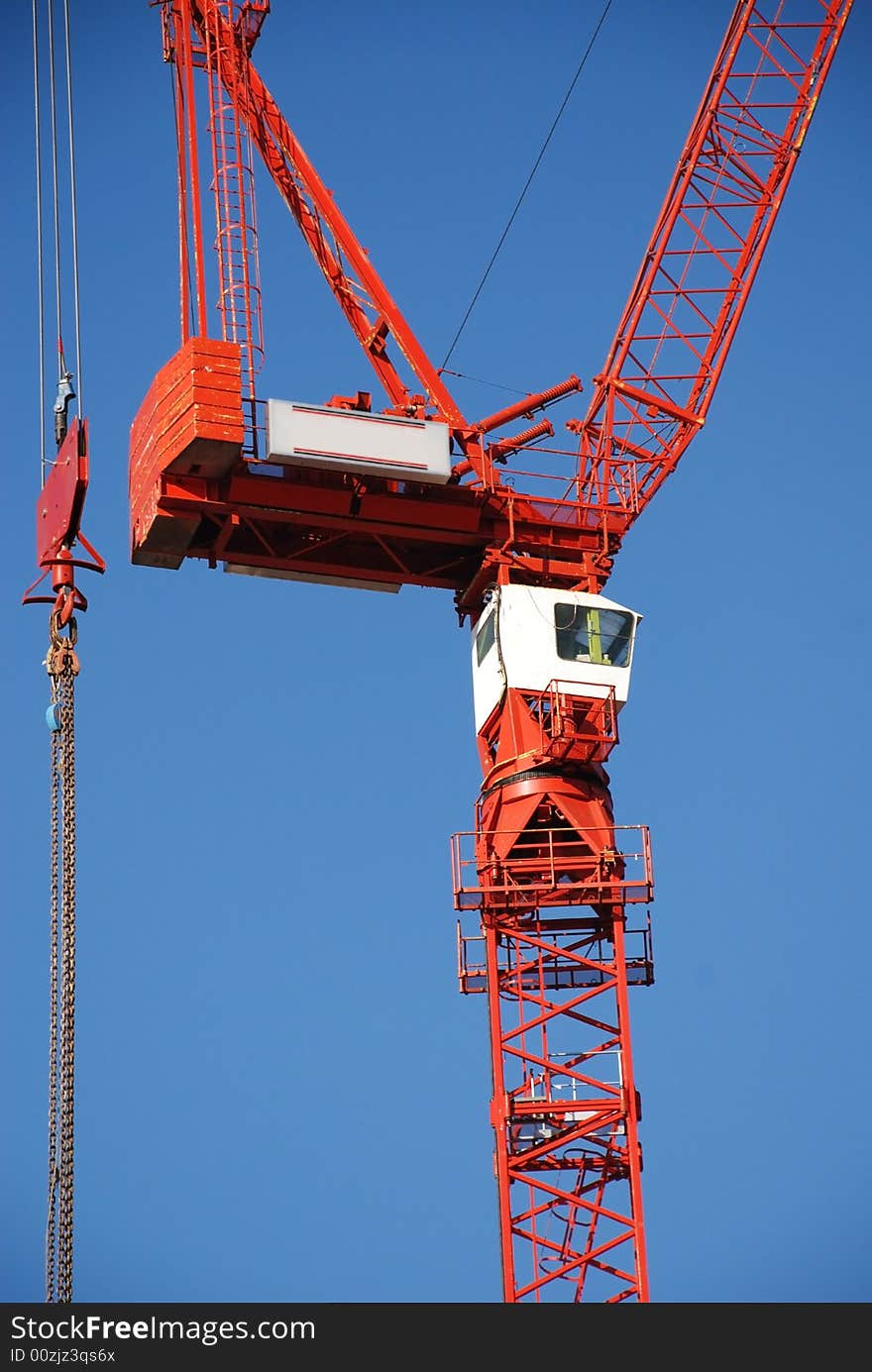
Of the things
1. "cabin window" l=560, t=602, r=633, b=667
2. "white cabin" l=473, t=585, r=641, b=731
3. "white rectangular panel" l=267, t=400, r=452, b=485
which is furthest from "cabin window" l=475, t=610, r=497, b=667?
"white rectangular panel" l=267, t=400, r=452, b=485

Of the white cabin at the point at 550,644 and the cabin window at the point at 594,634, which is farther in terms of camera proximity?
the cabin window at the point at 594,634

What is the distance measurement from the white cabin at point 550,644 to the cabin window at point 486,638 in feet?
0.09

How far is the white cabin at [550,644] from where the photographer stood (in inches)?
3558

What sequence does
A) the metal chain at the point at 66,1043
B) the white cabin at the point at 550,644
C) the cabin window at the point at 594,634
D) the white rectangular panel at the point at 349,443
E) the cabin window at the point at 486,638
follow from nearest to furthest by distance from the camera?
the metal chain at the point at 66,1043, the white rectangular panel at the point at 349,443, the white cabin at the point at 550,644, the cabin window at the point at 594,634, the cabin window at the point at 486,638

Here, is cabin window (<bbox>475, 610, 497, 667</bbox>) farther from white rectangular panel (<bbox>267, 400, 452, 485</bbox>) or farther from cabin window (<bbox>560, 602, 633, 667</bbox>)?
white rectangular panel (<bbox>267, 400, 452, 485</bbox>)

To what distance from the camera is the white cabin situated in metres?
90.4

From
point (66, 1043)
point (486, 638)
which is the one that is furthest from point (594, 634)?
point (66, 1043)

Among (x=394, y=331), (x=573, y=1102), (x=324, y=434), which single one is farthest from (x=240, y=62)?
(x=573, y=1102)

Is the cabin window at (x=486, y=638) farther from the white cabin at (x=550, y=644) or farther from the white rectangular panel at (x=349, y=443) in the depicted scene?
the white rectangular panel at (x=349, y=443)

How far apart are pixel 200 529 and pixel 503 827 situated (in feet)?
38.5

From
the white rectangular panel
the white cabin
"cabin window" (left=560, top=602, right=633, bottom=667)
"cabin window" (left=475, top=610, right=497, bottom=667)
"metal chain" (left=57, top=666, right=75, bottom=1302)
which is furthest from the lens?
"cabin window" (left=475, top=610, right=497, bottom=667)

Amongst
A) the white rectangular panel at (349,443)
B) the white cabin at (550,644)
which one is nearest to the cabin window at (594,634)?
the white cabin at (550,644)

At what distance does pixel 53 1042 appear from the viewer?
70.2m
